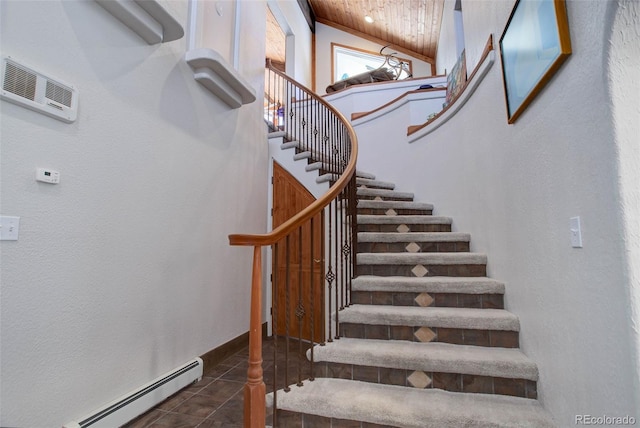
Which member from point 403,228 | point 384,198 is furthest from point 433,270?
point 384,198

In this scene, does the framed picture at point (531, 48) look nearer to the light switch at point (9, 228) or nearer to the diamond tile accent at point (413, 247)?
the diamond tile accent at point (413, 247)

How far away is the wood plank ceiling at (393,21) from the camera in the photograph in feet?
19.4

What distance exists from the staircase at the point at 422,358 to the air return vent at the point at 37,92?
178cm

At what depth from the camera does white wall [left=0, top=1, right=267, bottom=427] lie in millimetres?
1373

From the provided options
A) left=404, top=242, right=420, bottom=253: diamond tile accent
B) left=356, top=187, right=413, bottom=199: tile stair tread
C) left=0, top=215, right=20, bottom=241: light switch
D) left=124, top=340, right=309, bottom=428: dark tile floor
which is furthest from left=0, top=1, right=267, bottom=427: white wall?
left=404, top=242, right=420, bottom=253: diamond tile accent

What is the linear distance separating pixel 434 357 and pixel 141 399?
1.76 m

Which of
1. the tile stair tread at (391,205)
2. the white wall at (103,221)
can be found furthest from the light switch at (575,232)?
the white wall at (103,221)

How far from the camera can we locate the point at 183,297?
2324 mm

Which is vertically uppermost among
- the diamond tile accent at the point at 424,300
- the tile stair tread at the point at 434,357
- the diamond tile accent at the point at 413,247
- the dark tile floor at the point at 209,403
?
the diamond tile accent at the point at 413,247

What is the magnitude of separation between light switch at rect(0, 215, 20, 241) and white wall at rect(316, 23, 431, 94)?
6.60 m

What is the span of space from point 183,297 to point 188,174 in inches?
37.5

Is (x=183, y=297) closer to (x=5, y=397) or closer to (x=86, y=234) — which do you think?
(x=86, y=234)

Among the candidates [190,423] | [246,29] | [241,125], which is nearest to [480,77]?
[241,125]

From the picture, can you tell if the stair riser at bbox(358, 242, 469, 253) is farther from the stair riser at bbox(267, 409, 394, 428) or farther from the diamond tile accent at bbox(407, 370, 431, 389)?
the stair riser at bbox(267, 409, 394, 428)
